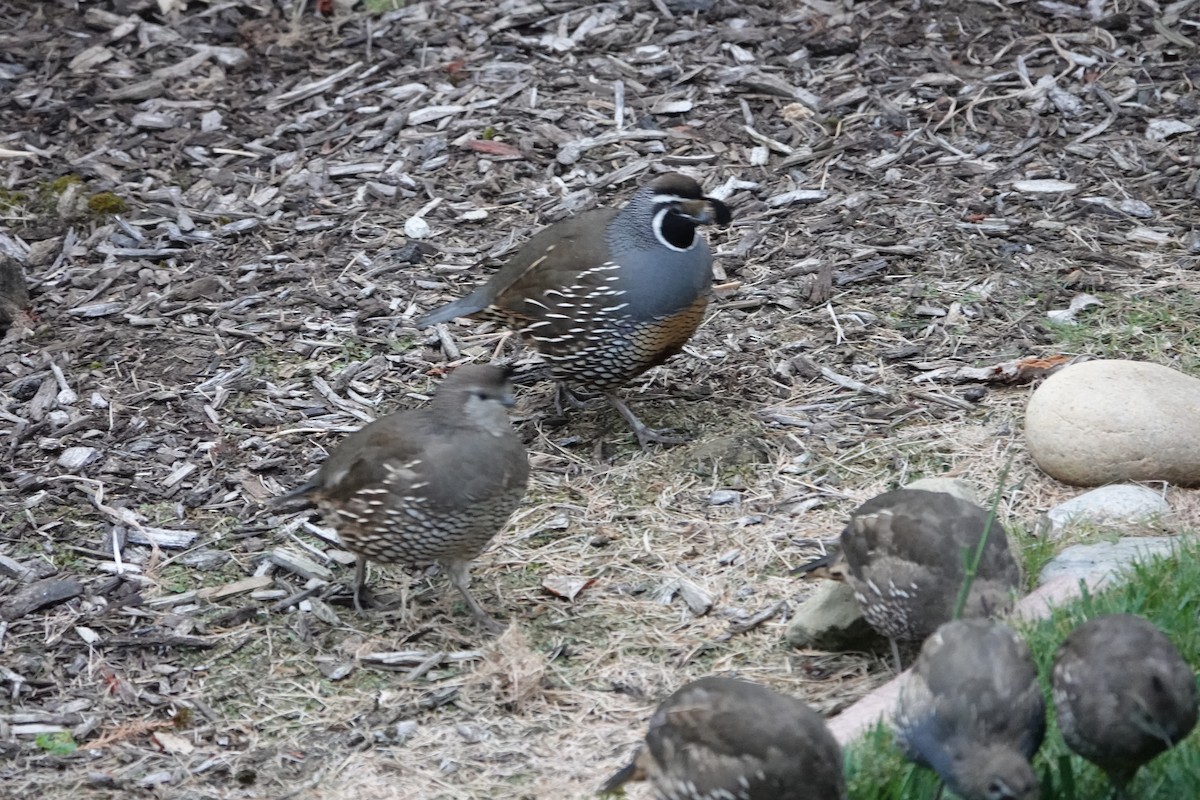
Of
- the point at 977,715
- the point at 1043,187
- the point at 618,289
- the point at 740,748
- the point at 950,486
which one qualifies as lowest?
the point at 1043,187

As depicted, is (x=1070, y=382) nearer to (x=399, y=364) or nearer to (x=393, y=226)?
(x=399, y=364)

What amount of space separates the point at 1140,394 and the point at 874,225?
7.98 ft

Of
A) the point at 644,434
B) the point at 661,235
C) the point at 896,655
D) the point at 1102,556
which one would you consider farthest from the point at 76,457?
the point at 1102,556


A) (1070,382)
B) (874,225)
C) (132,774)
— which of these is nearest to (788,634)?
(1070,382)

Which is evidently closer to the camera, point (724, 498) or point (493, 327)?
point (724, 498)

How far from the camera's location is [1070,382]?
6172mm

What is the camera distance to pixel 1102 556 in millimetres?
5508

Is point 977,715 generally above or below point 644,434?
above

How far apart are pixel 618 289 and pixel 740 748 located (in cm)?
308

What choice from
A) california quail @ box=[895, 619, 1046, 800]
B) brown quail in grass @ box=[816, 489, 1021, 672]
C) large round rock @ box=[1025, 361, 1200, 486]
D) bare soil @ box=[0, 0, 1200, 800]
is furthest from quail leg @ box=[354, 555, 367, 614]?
large round rock @ box=[1025, 361, 1200, 486]

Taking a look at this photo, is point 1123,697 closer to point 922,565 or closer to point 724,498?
point 922,565

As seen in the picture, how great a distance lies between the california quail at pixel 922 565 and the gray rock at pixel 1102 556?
30 cm

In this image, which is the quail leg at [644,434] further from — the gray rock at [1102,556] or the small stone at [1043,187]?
the small stone at [1043,187]

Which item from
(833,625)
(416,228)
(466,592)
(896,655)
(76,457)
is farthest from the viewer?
(416,228)
